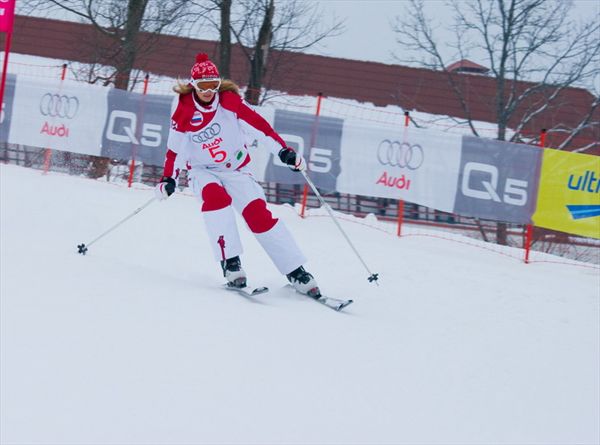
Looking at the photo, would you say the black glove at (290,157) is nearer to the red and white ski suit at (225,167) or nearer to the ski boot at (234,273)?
the red and white ski suit at (225,167)

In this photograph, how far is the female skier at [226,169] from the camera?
6688 mm

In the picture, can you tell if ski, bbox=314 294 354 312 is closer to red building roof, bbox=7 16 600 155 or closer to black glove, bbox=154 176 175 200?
black glove, bbox=154 176 175 200

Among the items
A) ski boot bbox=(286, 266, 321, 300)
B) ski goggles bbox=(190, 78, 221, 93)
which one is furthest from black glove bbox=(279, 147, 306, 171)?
ski boot bbox=(286, 266, 321, 300)

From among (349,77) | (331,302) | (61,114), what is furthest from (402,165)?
(349,77)

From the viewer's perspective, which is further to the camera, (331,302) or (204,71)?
(331,302)

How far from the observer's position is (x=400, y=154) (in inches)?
411

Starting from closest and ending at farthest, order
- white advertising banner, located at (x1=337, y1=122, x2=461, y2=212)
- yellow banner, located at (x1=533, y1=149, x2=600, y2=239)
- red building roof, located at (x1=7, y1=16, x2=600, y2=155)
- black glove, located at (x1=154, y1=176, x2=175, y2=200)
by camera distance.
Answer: black glove, located at (x1=154, y1=176, x2=175, y2=200) < yellow banner, located at (x1=533, y1=149, x2=600, y2=239) < white advertising banner, located at (x1=337, y1=122, x2=461, y2=212) < red building roof, located at (x1=7, y1=16, x2=600, y2=155)

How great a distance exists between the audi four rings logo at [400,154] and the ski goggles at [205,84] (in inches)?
166

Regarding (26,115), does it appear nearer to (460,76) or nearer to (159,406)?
(159,406)

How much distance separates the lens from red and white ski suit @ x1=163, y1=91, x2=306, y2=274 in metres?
6.69

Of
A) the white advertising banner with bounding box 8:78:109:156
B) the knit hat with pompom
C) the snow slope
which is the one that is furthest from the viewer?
the white advertising banner with bounding box 8:78:109:156

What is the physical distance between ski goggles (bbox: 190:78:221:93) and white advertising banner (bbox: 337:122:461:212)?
13.8 feet

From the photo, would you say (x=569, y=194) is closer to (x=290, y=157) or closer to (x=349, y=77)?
(x=290, y=157)

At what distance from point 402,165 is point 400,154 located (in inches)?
5.2
